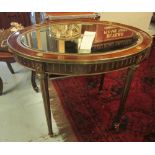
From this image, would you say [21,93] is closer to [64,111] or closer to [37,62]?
[64,111]

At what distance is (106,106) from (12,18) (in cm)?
137

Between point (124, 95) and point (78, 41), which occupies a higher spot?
point (78, 41)

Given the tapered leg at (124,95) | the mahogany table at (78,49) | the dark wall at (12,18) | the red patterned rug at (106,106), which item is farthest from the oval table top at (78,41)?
the dark wall at (12,18)

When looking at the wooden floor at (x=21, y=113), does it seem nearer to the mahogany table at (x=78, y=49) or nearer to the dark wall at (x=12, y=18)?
the mahogany table at (x=78, y=49)

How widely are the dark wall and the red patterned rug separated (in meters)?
0.83

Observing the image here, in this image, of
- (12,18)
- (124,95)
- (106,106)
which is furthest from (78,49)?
(12,18)

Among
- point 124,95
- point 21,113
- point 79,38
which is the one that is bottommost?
point 21,113

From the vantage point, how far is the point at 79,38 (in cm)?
109

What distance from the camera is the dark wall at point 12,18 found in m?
1.96

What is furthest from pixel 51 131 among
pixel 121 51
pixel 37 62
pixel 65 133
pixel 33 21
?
pixel 33 21

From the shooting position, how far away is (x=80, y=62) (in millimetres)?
810

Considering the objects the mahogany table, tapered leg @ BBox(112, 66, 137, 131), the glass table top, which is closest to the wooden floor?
the mahogany table

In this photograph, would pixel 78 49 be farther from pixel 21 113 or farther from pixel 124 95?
pixel 21 113

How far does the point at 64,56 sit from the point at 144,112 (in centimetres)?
85
